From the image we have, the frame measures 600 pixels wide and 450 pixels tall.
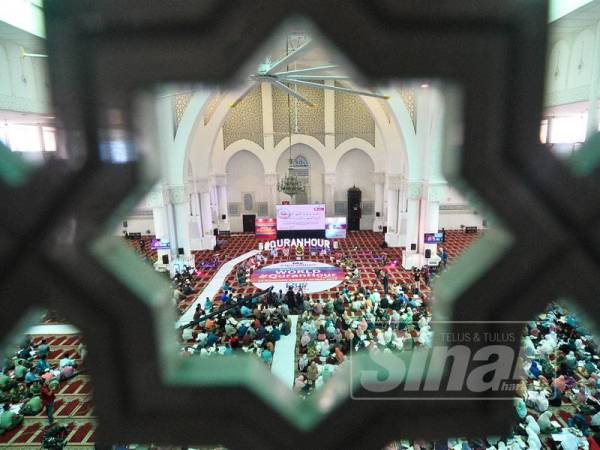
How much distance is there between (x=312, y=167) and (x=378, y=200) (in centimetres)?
342

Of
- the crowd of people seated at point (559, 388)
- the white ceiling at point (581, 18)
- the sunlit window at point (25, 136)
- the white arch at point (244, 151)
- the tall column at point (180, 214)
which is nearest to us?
the crowd of people seated at point (559, 388)

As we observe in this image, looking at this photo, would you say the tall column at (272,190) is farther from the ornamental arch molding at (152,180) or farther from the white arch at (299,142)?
the ornamental arch molding at (152,180)

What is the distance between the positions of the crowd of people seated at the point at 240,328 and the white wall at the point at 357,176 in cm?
942

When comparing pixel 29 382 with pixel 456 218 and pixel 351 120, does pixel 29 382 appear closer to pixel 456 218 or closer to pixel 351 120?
pixel 351 120

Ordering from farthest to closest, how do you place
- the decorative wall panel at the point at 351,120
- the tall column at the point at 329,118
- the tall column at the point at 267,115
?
the decorative wall panel at the point at 351,120, the tall column at the point at 329,118, the tall column at the point at 267,115

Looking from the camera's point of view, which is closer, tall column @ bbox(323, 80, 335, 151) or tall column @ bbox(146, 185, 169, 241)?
tall column @ bbox(146, 185, 169, 241)

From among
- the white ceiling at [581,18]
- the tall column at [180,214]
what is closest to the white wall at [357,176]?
the tall column at [180,214]

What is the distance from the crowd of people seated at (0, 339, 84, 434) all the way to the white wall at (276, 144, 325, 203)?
38.6 ft

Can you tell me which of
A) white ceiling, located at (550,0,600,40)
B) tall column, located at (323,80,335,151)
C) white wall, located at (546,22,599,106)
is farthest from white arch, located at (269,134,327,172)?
white ceiling, located at (550,0,600,40)

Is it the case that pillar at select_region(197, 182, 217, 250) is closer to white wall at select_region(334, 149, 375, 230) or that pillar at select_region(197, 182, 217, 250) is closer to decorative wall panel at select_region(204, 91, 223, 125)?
decorative wall panel at select_region(204, 91, 223, 125)

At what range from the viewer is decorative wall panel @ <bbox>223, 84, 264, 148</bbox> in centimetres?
1565

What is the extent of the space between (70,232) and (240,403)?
1.52 ft

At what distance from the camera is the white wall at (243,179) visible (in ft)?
54.6

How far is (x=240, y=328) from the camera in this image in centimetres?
664
